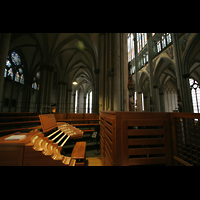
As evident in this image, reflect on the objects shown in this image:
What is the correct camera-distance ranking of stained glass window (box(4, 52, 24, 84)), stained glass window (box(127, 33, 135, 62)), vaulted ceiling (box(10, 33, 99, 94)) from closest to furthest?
vaulted ceiling (box(10, 33, 99, 94)) < stained glass window (box(4, 52, 24, 84)) < stained glass window (box(127, 33, 135, 62))

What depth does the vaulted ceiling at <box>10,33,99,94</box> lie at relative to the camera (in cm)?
974

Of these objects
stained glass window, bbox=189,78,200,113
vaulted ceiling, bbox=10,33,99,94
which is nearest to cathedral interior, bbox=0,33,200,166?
vaulted ceiling, bbox=10,33,99,94

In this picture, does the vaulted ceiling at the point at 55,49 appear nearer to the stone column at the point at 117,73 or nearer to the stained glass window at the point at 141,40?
the stone column at the point at 117,73

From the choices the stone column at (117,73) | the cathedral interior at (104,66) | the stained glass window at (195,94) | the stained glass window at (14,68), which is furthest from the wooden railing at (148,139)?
the stained glass window at (195,94)

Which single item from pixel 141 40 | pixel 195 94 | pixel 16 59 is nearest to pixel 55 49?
pixel 16 59

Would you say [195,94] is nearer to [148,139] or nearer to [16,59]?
[148,139]

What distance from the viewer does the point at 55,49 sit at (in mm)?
10430

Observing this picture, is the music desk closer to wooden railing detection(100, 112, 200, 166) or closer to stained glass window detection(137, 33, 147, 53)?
wooden railing detection(100, 112, 200, 166)

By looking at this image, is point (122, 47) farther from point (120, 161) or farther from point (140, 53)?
point (140, 53)

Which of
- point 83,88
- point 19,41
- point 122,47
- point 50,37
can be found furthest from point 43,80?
point 83,88

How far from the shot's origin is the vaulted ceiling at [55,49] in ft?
32.0
